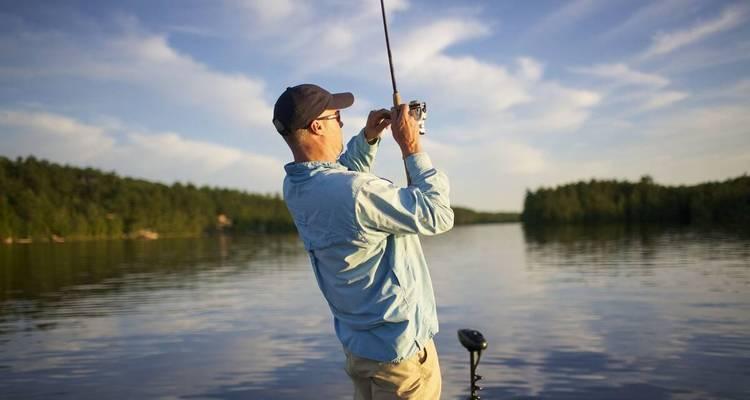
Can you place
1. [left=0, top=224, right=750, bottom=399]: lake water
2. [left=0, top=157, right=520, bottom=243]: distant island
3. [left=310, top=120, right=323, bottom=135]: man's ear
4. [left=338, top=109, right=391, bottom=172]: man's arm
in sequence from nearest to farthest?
1. [left=310, top=120, right=323, bottom=135]: man's ear
2. [left=338, top=109, right=391, bottom=172]: man's arm
3. [left=0, top=224, right=750, bottom=399]: lake water
4. [left=0, top=157, right=520, bottom=243]: distant island

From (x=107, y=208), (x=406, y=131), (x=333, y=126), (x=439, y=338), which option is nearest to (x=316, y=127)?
(x=333, y=126)

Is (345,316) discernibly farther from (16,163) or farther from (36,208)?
(16,163)

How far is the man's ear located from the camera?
304 cm

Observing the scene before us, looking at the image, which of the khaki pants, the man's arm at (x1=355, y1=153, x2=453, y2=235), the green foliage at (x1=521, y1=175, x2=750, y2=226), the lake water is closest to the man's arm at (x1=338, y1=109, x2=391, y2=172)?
the man's arm at (x1=355, y1=153, x2=453, y2=235)

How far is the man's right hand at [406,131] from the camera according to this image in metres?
2.98

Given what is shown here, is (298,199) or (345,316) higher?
(298,199)

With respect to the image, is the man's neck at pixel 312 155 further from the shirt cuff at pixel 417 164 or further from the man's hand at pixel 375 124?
the man's hand at pixel 375 124

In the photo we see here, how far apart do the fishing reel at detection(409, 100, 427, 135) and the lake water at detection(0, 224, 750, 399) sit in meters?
5.98

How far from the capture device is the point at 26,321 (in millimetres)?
15805

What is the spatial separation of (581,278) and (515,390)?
46.8ft

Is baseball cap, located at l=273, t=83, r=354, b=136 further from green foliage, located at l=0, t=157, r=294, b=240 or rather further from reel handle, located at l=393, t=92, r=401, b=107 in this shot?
green foliage, located at l=0, t=157, r=294, b=240

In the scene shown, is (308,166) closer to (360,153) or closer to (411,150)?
(411,150)

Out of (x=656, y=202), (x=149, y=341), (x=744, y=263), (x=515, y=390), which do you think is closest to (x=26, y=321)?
(x=149, y=341)

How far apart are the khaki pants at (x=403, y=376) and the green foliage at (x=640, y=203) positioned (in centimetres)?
8283
